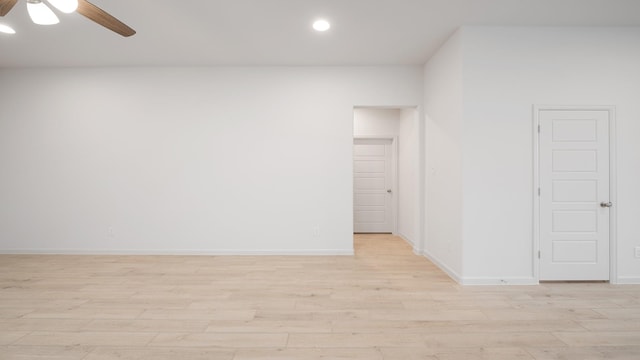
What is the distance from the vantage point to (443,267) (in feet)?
13.1

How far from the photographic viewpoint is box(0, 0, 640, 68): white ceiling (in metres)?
3.16

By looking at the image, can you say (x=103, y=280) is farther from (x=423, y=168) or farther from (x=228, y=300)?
(x=423, y=168)

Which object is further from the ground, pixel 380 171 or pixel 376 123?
pixel 376 123

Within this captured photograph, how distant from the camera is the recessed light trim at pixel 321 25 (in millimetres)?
3451

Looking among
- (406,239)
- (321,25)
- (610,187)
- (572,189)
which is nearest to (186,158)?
(321,25)

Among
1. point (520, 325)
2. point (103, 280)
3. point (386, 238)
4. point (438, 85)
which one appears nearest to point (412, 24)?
point (438, 85)

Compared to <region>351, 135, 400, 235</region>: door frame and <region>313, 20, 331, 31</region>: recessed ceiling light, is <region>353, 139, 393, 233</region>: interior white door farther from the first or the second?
<region>313, 20, 331, 31</region>: recessed ceiling light

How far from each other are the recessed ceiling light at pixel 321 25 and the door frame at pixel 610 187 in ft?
8.10

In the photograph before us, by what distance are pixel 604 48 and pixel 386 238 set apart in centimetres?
417

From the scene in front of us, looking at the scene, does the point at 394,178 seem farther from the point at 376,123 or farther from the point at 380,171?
the point at 376,123

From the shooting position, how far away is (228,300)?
302 centimetres

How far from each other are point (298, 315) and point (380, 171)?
14.6ft

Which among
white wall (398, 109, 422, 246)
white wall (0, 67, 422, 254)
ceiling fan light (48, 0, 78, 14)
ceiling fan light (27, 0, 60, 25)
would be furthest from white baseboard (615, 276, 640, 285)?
ceiling fan light (27, 0, 60, 25)

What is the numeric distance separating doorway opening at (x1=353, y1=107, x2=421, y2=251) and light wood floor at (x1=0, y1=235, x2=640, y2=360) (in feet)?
8.36
